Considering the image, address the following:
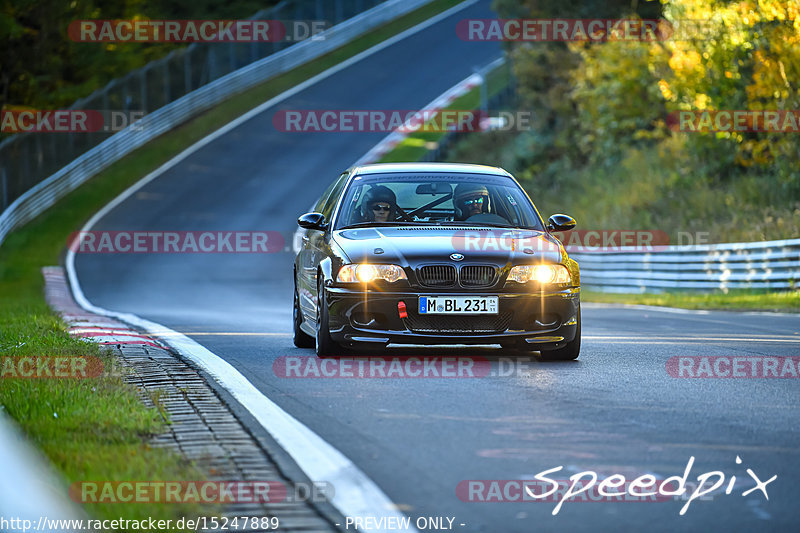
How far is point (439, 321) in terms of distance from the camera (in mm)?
10359

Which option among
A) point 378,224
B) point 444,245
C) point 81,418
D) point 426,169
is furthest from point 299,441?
point 426,169

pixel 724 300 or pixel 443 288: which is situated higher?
pixel 443 288

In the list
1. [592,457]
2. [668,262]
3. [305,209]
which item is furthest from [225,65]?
[592,457]

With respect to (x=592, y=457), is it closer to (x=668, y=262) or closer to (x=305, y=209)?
(x=668, y=262)

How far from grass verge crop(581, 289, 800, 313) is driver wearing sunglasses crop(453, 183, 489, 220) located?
9.22m

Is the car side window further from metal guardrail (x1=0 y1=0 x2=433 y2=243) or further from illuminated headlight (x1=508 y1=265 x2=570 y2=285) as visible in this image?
metal guardrail (x1=0 y1=0 x2=433 y2=243)

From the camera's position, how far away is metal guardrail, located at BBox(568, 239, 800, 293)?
76.7ft

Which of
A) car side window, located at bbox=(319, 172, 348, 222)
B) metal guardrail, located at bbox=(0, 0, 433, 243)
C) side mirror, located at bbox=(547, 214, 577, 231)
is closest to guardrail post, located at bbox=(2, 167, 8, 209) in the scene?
metal guardrail, located at bbox=(0, 0, 433, 243)

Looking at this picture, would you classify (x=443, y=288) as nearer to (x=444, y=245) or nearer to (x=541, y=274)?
(x=444, y=245)

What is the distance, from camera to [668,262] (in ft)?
91.5

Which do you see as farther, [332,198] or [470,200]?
[332,198]

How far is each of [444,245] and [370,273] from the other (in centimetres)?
67

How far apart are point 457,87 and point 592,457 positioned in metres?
52.0

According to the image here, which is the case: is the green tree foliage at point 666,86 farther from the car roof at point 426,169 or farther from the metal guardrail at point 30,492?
the metal guardrail at point 30,492
